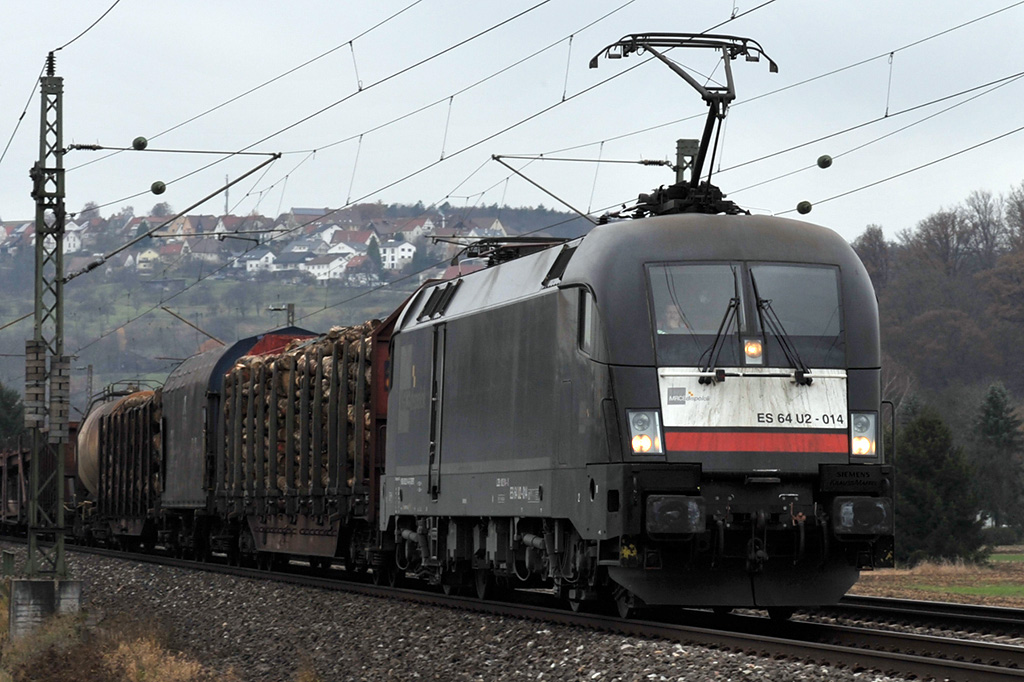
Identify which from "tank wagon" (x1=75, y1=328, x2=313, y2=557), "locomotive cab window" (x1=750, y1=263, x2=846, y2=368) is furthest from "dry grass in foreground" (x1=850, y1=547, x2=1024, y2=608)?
"tank wagon" (x1=75, y1=328, x2=313, y2=557)

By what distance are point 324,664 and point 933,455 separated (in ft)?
143

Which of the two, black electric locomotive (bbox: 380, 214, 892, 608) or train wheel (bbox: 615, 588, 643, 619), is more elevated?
black electric locomotive (bbox: 380, 214, 892, 608)

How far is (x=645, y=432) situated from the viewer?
1288cm

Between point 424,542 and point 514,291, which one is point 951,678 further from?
point 424,542

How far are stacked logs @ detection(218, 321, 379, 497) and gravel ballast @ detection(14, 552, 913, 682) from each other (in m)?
1.92

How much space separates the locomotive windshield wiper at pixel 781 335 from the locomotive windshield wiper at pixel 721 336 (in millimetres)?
187

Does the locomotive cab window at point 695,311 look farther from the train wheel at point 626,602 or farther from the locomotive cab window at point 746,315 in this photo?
the train wheel at point 626,602

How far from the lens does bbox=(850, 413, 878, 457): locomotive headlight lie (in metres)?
13.2

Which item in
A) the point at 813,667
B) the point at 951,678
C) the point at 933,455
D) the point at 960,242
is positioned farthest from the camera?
the point at 960,242

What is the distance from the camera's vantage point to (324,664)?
15031 millimetres

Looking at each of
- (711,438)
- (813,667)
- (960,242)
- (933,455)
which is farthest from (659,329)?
(960,242)

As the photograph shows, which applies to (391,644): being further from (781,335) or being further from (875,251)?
(875,251)

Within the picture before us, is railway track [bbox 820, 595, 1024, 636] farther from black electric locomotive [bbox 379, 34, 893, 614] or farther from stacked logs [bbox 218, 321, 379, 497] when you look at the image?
stacked logs [bbox 218, 321, 379, 497]

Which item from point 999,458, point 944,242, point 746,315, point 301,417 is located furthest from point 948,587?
point 944,242
